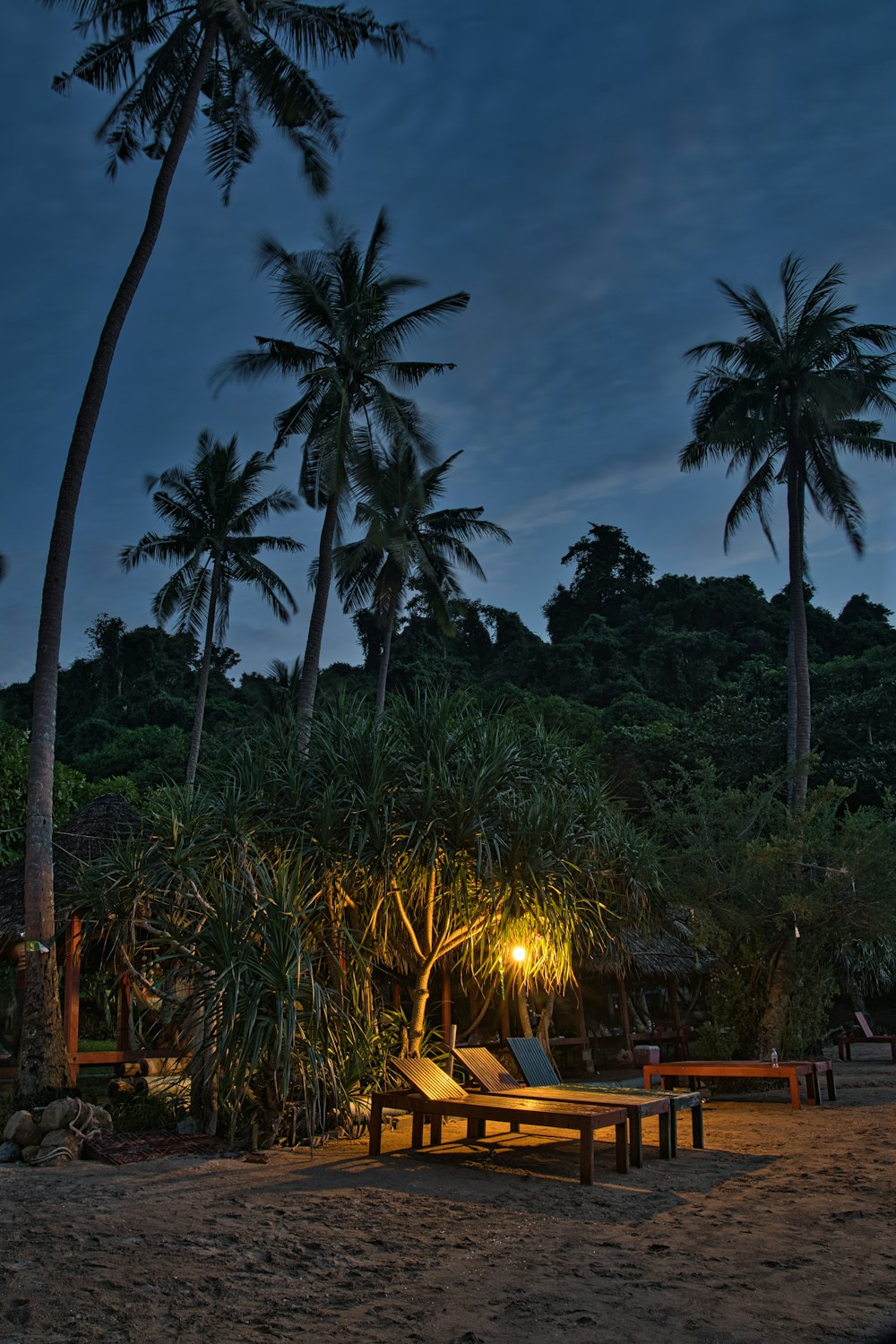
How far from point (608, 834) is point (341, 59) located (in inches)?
408

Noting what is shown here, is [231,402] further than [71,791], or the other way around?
[71,791]

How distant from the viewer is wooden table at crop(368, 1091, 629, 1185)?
6.70 metres

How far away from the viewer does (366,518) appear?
1986cm

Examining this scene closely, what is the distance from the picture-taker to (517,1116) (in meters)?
6.90

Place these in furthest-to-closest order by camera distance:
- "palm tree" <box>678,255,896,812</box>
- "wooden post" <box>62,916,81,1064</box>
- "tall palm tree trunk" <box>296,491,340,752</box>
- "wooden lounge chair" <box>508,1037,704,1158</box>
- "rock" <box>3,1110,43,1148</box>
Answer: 1. "palm tree" <box>678,255,896,812</box>
2. "tall palm tree trunk" <box>296,491,340,752</box>
3. "wooden post" <box>62,916,81,1064</box>
4. "rock" <box>3,1110,43,1148</box>
5. "wooden lounge chair" <box>508,1037,704,1158</box>

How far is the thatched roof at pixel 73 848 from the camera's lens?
434 inches

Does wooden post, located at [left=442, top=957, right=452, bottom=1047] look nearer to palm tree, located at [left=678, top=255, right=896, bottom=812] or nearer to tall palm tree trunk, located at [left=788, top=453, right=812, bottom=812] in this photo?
tall palm tree trunk, located at [left=788, top=453, right=812, bottom=812]

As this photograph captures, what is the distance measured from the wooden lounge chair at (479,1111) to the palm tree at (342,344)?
31.5 ft

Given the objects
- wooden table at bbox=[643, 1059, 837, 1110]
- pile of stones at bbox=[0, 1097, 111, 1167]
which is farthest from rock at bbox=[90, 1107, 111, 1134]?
wooden table at bbox=[643, 1059, 837, 1110]

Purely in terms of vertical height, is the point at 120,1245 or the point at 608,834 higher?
the point at 608,834

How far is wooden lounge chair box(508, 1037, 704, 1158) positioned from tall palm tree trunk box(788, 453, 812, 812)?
27.1 feet

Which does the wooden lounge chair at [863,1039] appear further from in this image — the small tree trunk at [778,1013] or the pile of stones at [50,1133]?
the pile of stones at [50,1133]

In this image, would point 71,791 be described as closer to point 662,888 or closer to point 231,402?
point 231,402

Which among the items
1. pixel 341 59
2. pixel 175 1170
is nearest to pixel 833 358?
pixel 341 59
